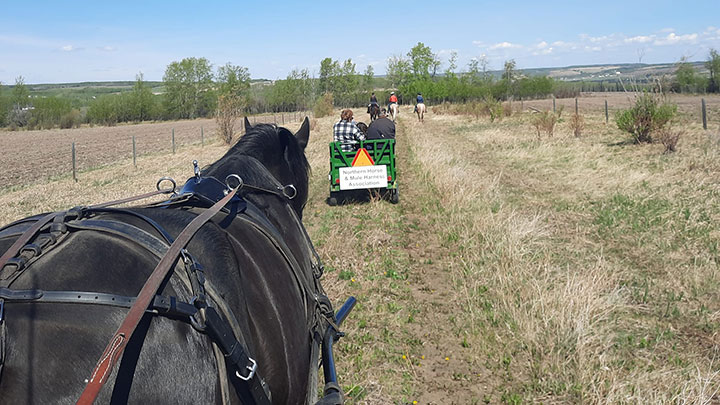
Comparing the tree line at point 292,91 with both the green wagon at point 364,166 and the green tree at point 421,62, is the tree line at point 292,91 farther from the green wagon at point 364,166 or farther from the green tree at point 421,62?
the green wagon at point 364,166

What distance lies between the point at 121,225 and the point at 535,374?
321 cm

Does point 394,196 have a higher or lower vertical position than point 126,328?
lower

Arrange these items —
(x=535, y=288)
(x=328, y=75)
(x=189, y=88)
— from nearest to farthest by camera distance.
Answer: (x=535, y=288)
(x=328, y=75)
(x=189, y=88)

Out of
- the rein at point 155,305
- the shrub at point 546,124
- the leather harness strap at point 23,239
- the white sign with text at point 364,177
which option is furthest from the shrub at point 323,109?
the leather harness strap at point 23,239

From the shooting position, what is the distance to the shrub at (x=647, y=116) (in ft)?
48.2

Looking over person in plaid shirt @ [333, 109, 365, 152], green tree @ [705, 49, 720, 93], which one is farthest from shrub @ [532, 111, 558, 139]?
green tree @ [705, 49, 720, 93]

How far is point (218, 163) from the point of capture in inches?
125

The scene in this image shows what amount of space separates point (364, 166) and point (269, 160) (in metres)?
6.33

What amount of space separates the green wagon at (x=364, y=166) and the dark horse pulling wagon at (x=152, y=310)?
24.1ft

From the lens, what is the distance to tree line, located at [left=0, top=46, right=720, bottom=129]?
6619 centimetres

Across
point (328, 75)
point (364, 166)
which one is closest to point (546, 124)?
point (364, 166)

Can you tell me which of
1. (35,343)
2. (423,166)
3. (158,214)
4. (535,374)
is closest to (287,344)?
(158,214)

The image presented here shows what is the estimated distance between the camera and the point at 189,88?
89.1m

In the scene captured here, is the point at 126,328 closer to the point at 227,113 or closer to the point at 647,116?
A: the point at 647,116
